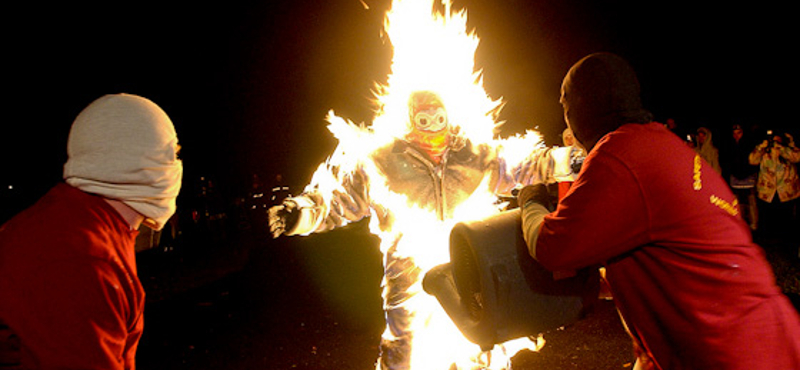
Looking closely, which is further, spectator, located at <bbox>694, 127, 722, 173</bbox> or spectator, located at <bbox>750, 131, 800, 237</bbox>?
spectator, located at <bbox>694, 127, 722, 173</bbox>

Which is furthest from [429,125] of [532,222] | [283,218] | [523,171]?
[532,222]

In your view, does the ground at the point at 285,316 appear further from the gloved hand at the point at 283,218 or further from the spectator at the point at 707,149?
the spectator at the point at 707,149

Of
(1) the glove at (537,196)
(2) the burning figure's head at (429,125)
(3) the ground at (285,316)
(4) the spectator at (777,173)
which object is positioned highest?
(2) the burning figure's head at (429,125)

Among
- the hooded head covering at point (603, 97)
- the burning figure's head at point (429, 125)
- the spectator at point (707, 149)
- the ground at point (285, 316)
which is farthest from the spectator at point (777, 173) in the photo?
the hooded head covering at point (603, 97)

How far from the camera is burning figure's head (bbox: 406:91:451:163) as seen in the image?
12.6ft

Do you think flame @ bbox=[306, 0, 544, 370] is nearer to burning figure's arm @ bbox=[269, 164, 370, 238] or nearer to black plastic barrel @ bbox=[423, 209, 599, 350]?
burning figure's arm @ bbox=[269, 164, 370, 238]

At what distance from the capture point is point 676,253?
1.92 m

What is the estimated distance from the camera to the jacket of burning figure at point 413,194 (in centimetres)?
366

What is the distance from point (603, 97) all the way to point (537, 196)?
1.82 feet

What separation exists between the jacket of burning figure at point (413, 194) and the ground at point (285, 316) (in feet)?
2.47

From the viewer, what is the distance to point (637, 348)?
7.31 ft

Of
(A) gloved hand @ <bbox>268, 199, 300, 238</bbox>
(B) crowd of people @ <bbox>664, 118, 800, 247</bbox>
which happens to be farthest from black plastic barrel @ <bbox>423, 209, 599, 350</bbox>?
(B) crowd of people @ <bbox>664, 118, 800, 247</bbox>

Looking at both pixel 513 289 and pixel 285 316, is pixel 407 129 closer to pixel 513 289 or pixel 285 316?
pixel 513 289

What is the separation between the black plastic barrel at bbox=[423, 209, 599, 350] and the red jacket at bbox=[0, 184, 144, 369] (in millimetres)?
1454
